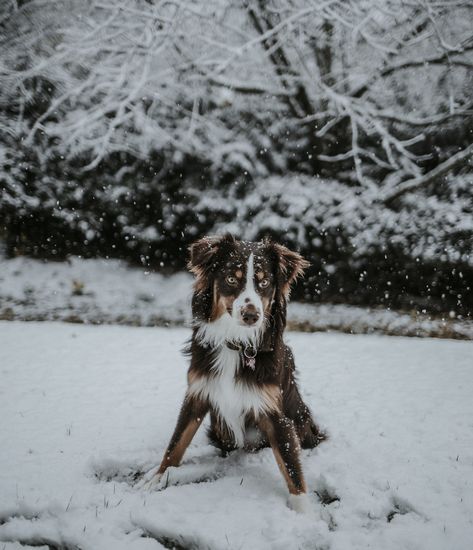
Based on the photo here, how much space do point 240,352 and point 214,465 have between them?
3.06 ft

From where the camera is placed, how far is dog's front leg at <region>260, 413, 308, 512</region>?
2572 mm

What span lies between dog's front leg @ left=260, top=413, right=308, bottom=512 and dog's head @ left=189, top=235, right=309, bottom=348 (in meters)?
0.61

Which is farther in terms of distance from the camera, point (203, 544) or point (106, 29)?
point (106, 29)

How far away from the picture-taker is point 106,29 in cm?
714

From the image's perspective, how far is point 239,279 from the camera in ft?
8.51

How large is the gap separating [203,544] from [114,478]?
0.95 metres

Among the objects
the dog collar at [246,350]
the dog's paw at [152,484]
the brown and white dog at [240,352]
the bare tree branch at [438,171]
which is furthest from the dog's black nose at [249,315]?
the bare tree branch at [438,171]

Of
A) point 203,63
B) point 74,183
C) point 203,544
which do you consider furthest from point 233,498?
point 74,183

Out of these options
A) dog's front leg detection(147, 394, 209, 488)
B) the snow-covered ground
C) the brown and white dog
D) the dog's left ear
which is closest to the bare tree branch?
the snow-covered ground

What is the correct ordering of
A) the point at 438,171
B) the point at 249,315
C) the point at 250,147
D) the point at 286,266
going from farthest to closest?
the point at 250,147, the point at 438,171, the point at 286,266, the point at 249,315

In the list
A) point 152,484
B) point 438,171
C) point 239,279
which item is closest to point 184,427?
point 152,484

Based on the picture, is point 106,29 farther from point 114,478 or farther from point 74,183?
point 114,478

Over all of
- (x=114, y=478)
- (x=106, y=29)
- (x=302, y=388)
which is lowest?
(x=114, y=478)

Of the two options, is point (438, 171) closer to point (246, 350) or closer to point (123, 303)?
point (246, 350)
